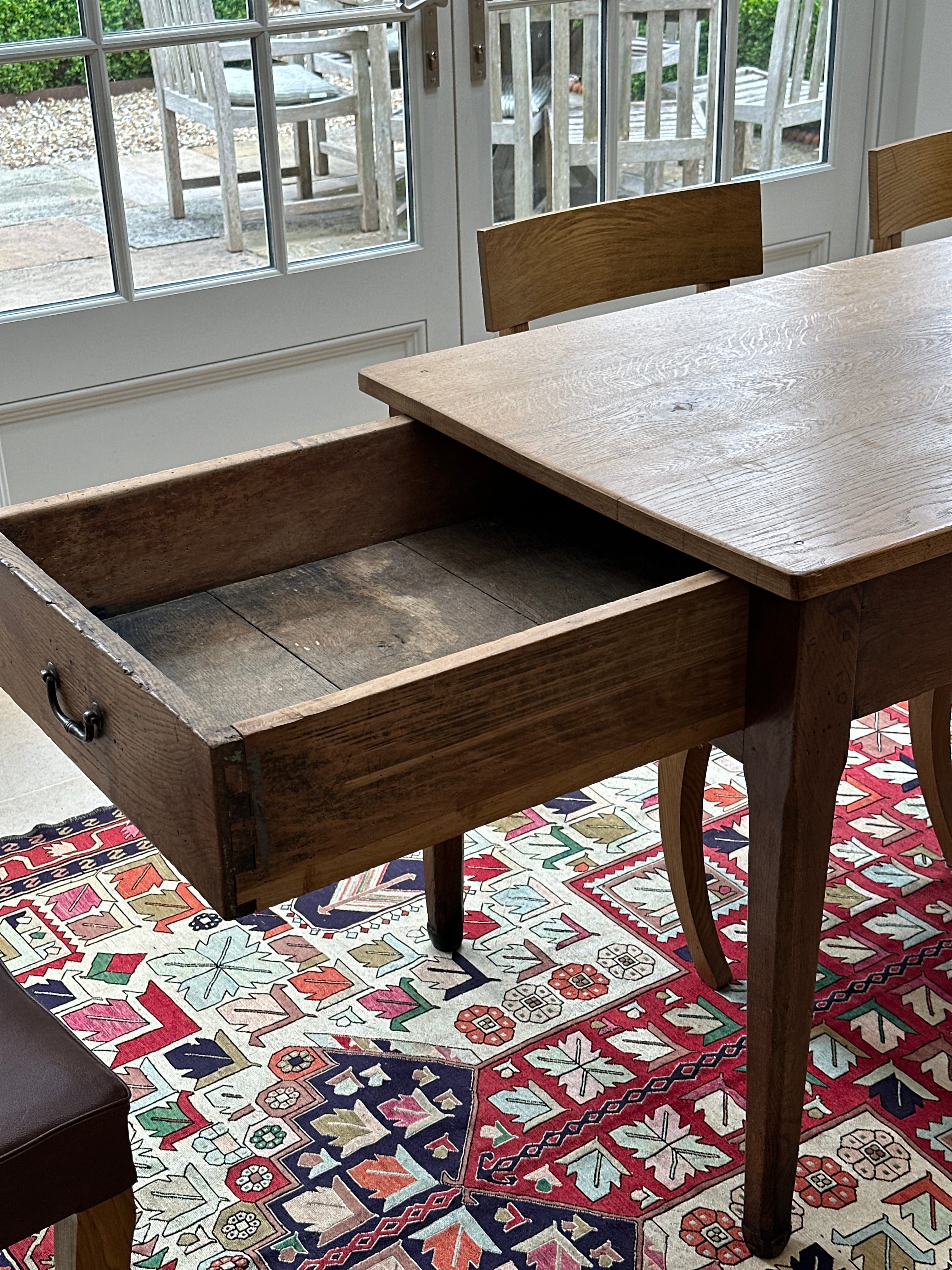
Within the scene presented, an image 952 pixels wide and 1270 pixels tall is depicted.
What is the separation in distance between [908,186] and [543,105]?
91 centimetres

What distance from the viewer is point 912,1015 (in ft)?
5.08

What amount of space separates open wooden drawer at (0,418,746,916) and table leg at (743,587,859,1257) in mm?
35

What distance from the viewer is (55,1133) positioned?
89 centimetres

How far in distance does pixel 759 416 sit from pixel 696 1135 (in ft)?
2.34

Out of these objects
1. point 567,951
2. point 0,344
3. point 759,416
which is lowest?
point 567,951

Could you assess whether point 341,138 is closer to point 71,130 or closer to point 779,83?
point 71,130

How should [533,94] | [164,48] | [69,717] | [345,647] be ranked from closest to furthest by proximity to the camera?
[69,717], [345,647], [164,48], [533,94]

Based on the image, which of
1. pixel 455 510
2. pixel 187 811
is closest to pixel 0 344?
pixel 455 510

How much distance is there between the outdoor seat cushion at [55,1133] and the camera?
887 millimetres

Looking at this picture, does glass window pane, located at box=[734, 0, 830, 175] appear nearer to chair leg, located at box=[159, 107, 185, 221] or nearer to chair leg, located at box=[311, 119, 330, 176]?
chair leg, located at box=[311, 119, 330, 176]

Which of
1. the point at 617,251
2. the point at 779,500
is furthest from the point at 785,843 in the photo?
the point at 617,251

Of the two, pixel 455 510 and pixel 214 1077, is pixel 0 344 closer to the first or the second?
pixel 455 510

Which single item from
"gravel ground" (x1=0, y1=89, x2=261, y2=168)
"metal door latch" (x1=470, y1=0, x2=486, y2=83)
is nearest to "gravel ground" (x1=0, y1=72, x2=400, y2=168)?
"gravel ground" (x1=0, y1=89, x2=261, y2=168)

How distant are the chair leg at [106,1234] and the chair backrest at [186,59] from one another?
189cm
